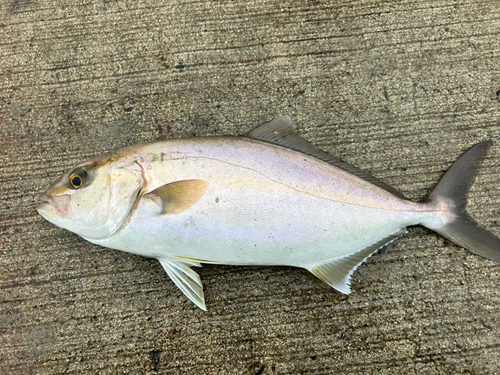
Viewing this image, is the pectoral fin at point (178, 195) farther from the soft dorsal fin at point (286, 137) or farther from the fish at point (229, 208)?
the soft dorsal fin at point (286, 137)

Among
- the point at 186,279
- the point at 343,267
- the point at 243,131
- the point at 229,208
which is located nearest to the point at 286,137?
the point at 243,131

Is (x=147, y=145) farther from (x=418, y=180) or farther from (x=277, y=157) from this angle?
(x=418, y=180)

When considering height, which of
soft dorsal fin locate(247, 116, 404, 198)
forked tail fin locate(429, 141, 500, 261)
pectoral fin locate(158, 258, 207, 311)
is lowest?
pectoral fin locate(158, 258, 207, 311)

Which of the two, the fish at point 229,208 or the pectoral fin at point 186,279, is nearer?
the fish at point 229,208

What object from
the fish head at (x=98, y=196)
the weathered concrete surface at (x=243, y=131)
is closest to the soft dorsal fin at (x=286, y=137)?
the weathered concrete surface at (x=243, y=131)

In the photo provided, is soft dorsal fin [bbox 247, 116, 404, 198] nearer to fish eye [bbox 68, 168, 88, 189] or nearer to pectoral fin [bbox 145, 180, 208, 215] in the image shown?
pectoral fin [bbox 145, 180, 208, 215]

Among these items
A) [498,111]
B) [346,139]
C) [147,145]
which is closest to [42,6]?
[147,145]

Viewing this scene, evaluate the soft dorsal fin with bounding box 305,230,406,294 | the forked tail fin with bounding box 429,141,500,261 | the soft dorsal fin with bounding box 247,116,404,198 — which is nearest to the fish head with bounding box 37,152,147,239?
the soft dorsal fin with bounding box 247,116,404,198
